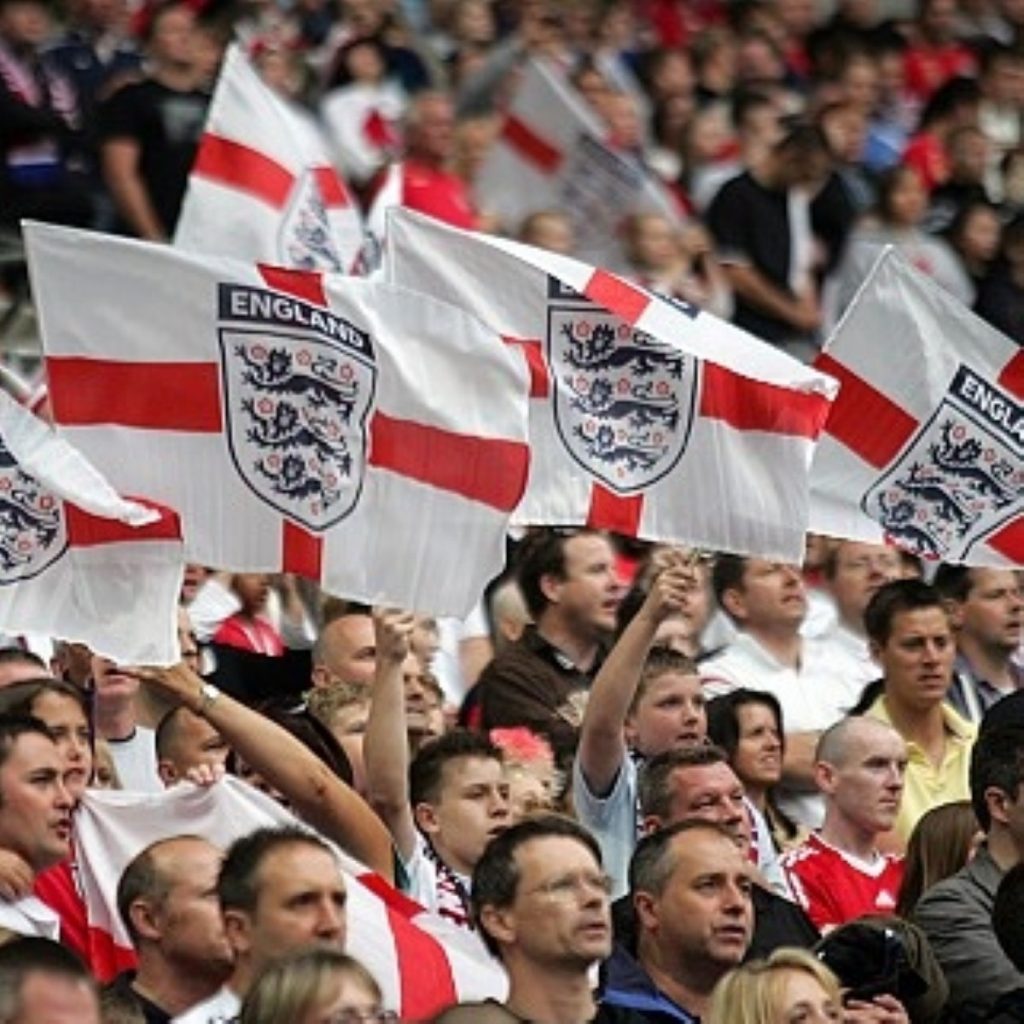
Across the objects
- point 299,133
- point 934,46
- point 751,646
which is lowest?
point 934,46

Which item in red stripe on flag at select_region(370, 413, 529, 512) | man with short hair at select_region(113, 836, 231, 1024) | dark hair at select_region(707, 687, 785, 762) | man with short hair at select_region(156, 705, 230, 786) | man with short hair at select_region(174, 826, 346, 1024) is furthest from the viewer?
dark hair at select_region(707, 687, 785, 762)

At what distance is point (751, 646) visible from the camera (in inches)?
548

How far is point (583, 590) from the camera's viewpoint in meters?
13.3

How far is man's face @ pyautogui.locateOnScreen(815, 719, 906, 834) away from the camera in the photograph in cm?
1223

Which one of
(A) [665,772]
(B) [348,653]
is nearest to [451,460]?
(A) [665,772]

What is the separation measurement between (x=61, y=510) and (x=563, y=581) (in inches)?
99.3

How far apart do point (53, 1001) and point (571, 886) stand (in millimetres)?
2054

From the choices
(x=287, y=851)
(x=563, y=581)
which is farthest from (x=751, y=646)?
(x=287, y=851)

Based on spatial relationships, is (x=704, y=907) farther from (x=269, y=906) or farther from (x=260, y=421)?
(x=260, y=421)

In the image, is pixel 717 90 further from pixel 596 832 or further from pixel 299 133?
pixel 596 832

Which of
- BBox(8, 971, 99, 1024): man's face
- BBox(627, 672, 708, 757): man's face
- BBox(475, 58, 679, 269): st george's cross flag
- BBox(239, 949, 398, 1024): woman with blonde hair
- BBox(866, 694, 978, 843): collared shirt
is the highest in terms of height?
BBox(8, 971, 99, 1024): man's face

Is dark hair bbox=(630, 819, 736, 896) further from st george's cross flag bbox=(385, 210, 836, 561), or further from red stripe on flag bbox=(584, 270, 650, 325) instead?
red stripe on flag bbox=(584, 270, 650, 325)

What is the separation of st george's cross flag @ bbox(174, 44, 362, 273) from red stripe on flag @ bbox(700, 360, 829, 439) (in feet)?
8.48

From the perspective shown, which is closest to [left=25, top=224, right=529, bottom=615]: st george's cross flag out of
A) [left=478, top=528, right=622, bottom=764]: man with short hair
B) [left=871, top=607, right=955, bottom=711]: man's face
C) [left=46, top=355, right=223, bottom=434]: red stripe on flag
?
[left=46, top=355, right=223, bottom=434]: red stripe on flag
